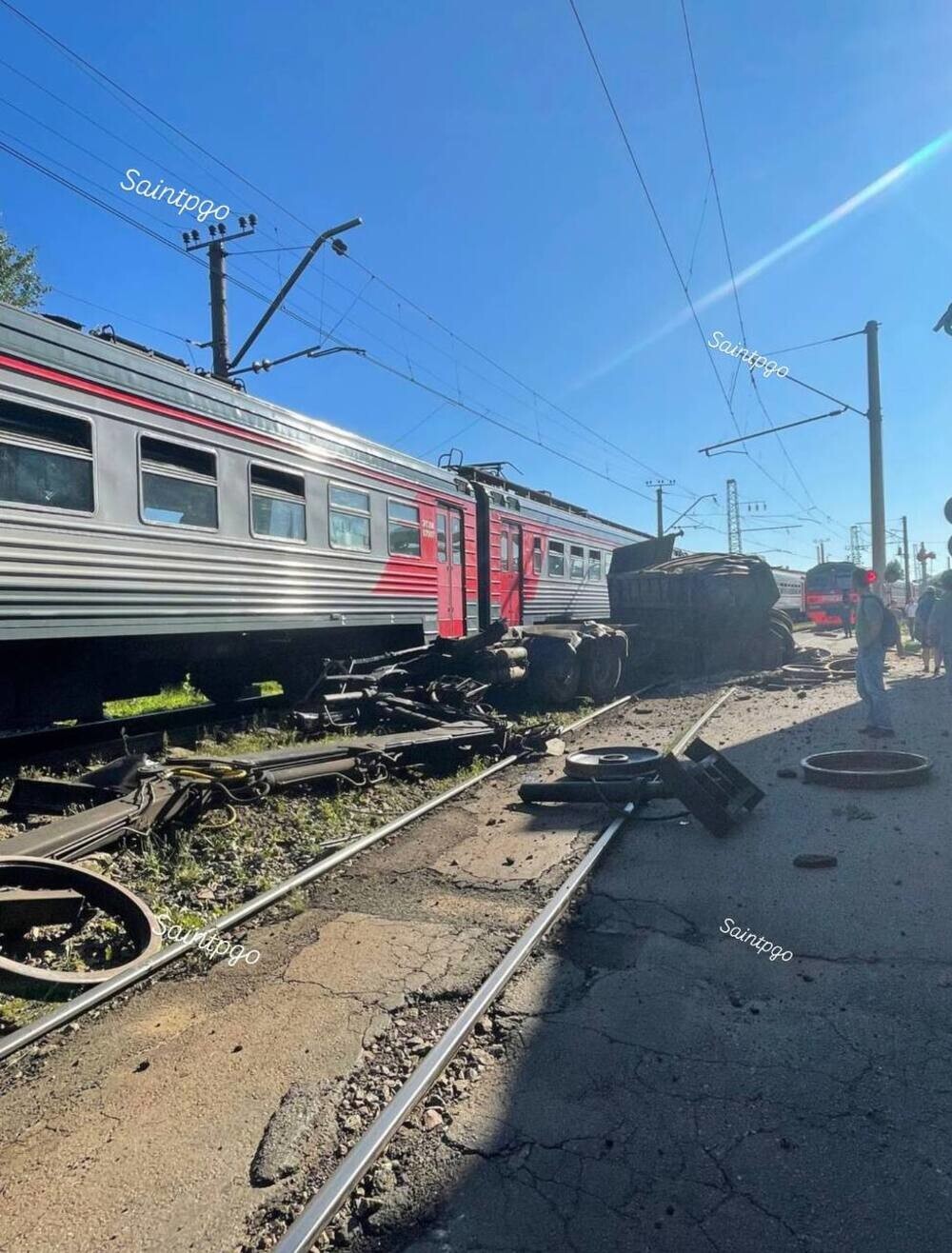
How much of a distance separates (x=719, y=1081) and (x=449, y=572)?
31.9ft

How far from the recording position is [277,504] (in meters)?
8.30

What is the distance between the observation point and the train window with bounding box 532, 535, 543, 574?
50.9ft

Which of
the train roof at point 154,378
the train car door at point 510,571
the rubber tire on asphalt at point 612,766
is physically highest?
the train roof at point 154,378

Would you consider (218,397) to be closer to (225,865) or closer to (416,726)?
(416,726)

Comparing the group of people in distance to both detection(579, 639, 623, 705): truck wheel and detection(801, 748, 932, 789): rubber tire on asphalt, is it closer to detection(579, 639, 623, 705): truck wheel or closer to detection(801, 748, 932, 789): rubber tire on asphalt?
detection(801, 748, 932, 789): rubber tire on asphalt

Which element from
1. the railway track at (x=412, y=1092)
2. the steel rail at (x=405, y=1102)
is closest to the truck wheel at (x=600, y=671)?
the railway track at (x=412, y=1092)

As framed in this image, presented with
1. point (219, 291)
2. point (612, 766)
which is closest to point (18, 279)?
point (219, 291)

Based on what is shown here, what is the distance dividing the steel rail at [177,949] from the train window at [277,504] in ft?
11.0

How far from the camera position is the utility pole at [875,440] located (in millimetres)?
19078

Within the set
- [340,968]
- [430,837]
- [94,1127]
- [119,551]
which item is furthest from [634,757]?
[94,1127]

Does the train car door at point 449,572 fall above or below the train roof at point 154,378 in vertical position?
below

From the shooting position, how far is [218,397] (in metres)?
7.55

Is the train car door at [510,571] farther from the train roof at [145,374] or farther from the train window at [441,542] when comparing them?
the train roof at [145,374]

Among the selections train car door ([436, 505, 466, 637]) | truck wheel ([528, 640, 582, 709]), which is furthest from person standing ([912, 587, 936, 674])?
train car door ([436, 505, 466, 637])
